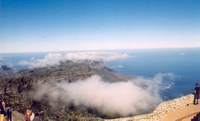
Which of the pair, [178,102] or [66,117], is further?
[66,117]

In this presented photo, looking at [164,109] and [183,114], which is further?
[164,109]

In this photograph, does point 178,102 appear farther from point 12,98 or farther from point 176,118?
point 12,98

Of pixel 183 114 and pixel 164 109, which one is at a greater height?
pixel 164 109

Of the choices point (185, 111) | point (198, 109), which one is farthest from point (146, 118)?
point (198, 109)

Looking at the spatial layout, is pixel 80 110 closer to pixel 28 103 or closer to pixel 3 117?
pixel 28 103

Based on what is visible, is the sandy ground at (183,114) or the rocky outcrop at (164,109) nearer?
the rocky outcrop at (164,109)

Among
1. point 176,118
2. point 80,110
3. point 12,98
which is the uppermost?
point 176,118

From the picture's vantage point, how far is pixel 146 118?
45.3ft

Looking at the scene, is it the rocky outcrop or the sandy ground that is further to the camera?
the sandy ground

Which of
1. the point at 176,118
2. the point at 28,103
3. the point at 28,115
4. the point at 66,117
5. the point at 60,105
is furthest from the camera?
the point at 60,105

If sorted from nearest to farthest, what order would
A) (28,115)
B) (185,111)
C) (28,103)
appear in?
(28,115) → (185,111) → (28,103)

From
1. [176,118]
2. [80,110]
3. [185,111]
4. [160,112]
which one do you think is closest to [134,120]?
[160,112]

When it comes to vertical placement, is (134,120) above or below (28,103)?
above

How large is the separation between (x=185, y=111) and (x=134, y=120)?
195 inches
